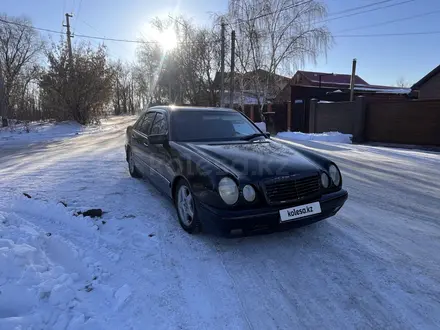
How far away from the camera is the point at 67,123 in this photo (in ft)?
71.5

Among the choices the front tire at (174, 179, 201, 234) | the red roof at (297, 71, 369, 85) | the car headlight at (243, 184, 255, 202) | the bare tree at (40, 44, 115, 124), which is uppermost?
the red roof at (297, 71, 369, 85)

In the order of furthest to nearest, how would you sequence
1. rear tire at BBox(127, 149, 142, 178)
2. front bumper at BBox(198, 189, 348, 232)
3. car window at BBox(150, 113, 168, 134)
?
rear tire at BBox(127, 149, 142, 178) < car window at BBox(150, 113, 168, 134) < front bumper at BBox(198, 189, 348, 232)

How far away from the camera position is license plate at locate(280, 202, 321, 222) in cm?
290

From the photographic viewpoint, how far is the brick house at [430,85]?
22.9m

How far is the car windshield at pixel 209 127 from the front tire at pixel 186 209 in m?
0.77

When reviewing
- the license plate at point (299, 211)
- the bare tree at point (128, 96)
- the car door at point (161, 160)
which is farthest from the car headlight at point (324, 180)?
the bare tree at point (128, 96)

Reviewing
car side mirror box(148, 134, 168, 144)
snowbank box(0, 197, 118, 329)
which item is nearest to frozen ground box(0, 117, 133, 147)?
car side mirror box(148, 134, 168, 144)

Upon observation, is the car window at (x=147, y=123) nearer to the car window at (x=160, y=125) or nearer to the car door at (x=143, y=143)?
the car door at (x=143, y=143)

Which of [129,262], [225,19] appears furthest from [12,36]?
[129,262]

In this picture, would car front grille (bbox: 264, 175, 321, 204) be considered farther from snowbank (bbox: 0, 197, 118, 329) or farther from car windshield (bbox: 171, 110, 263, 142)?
snowbank (bbox: 0, 197, 118, 329)

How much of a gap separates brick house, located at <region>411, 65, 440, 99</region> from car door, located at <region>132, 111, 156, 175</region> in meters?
25.1

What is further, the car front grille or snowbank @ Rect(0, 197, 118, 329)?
the car front grille

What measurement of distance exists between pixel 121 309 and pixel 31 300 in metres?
0.64

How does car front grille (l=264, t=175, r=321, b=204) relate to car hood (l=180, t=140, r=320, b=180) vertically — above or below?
below
